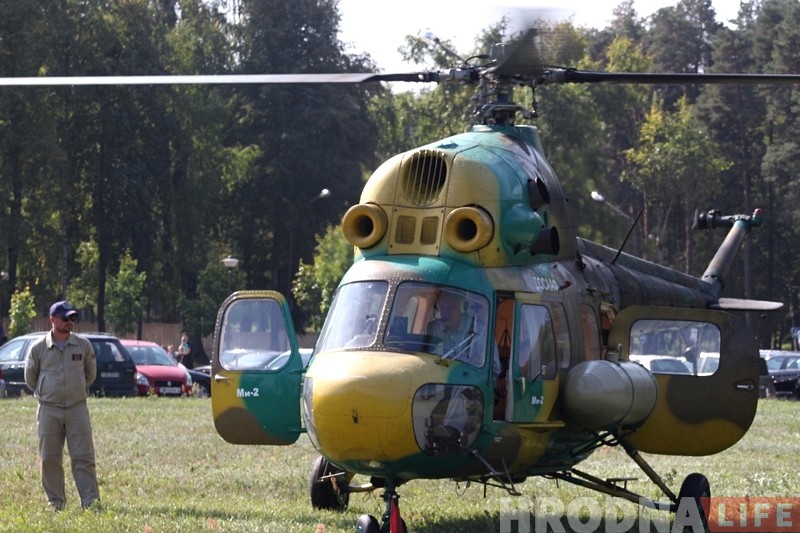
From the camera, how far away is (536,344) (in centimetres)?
1007

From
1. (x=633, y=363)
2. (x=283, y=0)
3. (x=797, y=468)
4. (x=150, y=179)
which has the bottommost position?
(x=797, y=468)

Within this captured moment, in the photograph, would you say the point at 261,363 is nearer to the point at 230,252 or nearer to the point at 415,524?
the point at 415,524

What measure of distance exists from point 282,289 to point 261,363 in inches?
2050

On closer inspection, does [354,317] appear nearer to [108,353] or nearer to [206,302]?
[108,353]

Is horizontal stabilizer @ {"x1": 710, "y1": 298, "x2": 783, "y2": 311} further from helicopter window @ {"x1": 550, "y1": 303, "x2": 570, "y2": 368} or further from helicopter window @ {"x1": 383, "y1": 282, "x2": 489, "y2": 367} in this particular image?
helicopter window @ {"x1": 383, "y1": 282, "x2": 489, "y2": 367}

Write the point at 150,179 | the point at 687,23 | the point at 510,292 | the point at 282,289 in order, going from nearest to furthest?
the point at 510,292 < the point at 150,179 < the point at 282,289 < the point at 687,23

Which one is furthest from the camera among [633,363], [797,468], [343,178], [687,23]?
[687,23]

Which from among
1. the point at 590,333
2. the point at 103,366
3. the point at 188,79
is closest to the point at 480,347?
the point at 590,333

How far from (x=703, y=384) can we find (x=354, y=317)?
322 cm

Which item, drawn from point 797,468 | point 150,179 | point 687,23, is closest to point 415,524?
point 797,468

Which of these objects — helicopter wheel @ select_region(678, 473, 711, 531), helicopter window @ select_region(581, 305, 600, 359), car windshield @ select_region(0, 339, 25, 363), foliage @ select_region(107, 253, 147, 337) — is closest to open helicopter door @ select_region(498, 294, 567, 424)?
helicopter window @ select_region(581, 305, 600, 359)

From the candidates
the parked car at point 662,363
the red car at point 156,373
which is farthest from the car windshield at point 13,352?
the parked car at point 662,363

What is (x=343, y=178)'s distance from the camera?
59.0 meters

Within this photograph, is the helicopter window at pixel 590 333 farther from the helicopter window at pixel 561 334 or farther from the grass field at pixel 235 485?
the grass field at pixel 235 485
